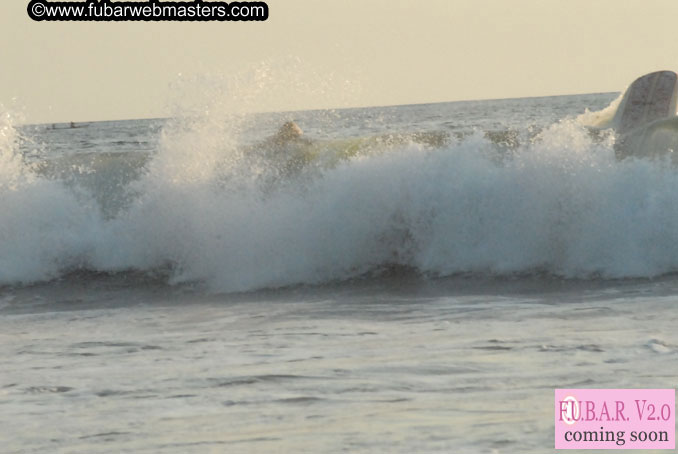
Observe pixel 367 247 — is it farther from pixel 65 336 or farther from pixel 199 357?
pixel 199 357

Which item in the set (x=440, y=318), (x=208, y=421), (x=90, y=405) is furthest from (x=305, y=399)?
(x=440, y=318)

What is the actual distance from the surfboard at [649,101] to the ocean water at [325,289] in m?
2.67

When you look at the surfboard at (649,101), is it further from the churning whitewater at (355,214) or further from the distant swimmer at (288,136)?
the distant swimmer at (288,136)

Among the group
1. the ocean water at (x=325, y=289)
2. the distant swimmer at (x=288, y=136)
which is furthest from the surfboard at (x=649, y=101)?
the distant swimmer at (x=288, y=136)

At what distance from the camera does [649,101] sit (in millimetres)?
15234

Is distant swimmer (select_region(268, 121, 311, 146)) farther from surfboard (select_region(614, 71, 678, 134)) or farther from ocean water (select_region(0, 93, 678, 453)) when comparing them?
surfboard (select_region(614, 71, 678, 134))

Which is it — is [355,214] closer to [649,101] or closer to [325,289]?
[325,289]

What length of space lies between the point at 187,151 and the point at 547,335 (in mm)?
6363

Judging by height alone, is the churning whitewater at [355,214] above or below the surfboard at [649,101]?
below

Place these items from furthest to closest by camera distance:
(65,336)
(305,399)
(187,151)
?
(187,151), (65,336), (305,399)

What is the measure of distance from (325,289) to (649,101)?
6736mm

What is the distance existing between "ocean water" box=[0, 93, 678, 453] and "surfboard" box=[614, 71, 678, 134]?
267 centimetres

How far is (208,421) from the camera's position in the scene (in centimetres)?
517

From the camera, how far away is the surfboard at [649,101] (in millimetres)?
14992
